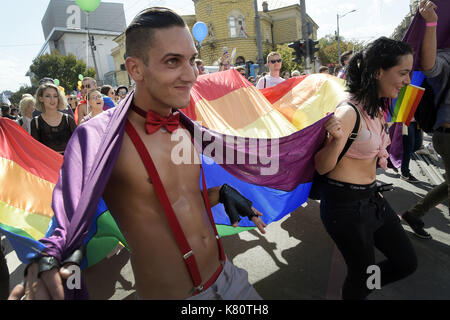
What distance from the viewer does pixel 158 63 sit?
1.24 m

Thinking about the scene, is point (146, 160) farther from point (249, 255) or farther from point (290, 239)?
point (290, 239)

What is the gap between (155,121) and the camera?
134 centimetres

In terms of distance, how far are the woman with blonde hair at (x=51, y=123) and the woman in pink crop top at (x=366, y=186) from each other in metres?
3.76

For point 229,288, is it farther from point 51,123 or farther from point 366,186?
point 51,123

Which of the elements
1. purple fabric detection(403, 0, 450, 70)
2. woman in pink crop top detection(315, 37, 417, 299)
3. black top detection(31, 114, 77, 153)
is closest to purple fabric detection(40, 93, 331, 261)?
woman in pink crop top detection(315, 37, 417, 299)

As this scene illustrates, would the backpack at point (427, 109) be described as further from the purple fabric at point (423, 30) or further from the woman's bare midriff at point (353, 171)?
the woman's bare midriff at point (353, 171)

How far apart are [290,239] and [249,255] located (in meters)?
0.63

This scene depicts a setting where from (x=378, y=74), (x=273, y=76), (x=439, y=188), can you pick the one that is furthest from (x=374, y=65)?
(x=273, y=76)

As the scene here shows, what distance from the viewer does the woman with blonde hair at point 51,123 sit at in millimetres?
4062

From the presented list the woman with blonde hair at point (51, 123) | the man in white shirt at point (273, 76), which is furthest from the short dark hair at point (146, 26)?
the man in white shirt at point (273, 76)

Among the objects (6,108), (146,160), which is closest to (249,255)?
(146,160)

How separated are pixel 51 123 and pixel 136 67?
3560mm

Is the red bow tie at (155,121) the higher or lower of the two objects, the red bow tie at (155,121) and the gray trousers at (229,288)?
the higher

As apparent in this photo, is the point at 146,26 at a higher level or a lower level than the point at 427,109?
higher
